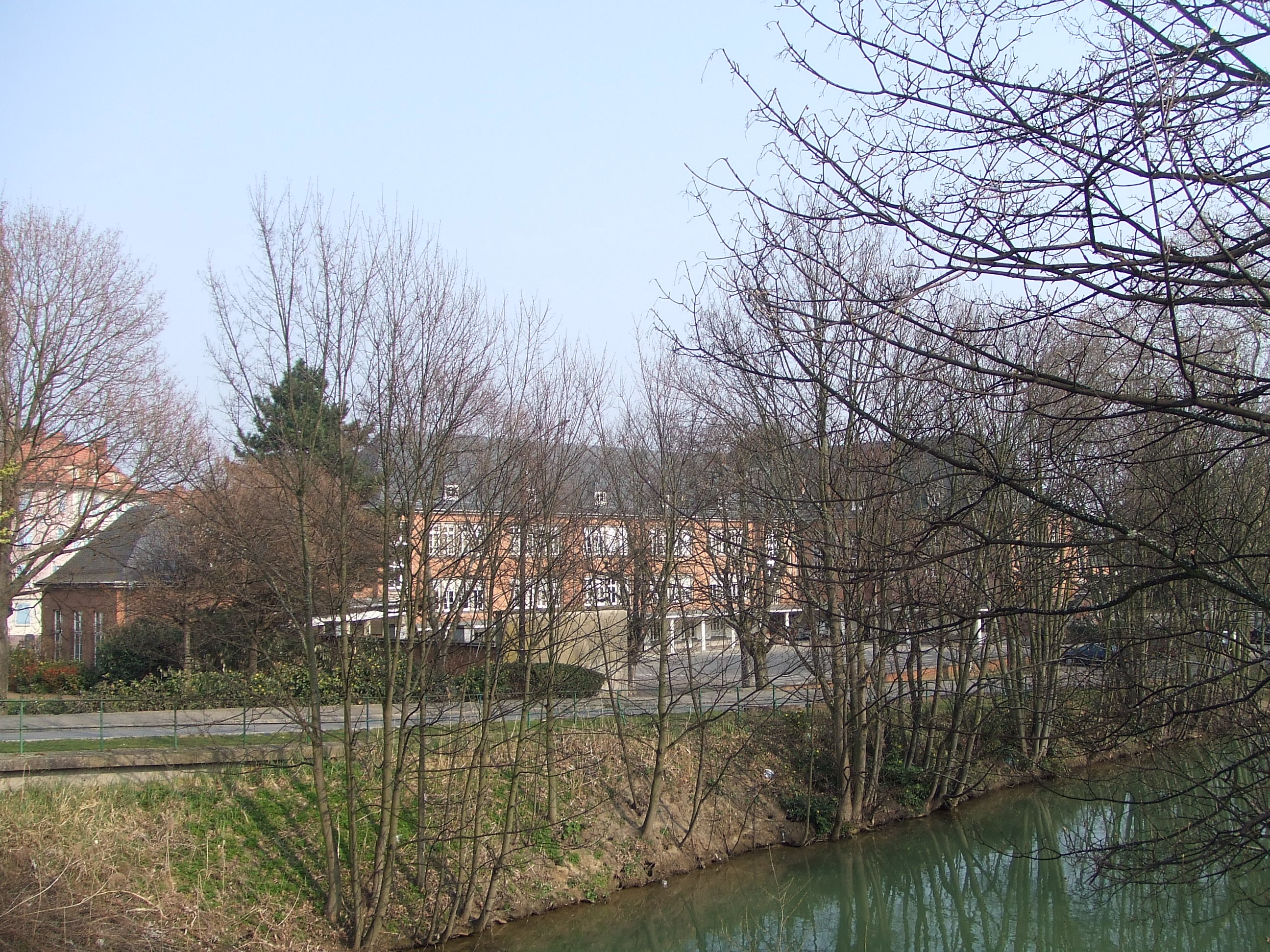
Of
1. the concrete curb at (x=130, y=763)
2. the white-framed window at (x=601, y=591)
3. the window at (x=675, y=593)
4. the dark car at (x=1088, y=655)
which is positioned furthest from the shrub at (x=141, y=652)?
the dark car at (x=1088, y=655)

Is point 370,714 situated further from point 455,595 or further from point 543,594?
point 455,595

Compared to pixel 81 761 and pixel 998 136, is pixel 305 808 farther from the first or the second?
pixel 998 136

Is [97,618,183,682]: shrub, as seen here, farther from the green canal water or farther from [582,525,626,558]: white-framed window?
the green canal water

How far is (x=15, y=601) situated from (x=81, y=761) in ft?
74.8

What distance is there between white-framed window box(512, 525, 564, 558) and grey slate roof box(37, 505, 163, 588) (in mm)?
13704

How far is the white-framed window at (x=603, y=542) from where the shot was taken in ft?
45.4

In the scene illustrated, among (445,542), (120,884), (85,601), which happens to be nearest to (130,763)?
(120,884)

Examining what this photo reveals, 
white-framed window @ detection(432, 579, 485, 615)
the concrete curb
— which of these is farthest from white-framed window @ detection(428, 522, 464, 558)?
the concrete curb

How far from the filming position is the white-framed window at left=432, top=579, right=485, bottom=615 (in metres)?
10.1

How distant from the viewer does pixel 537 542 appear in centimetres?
1210

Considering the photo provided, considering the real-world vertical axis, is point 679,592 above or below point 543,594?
below

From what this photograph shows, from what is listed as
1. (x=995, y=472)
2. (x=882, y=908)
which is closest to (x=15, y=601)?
(x=882, y=908)

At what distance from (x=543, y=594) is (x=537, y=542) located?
0.83 m

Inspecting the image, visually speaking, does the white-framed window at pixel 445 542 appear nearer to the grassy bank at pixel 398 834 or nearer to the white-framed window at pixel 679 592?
the grassy bank at pixel 398 834
